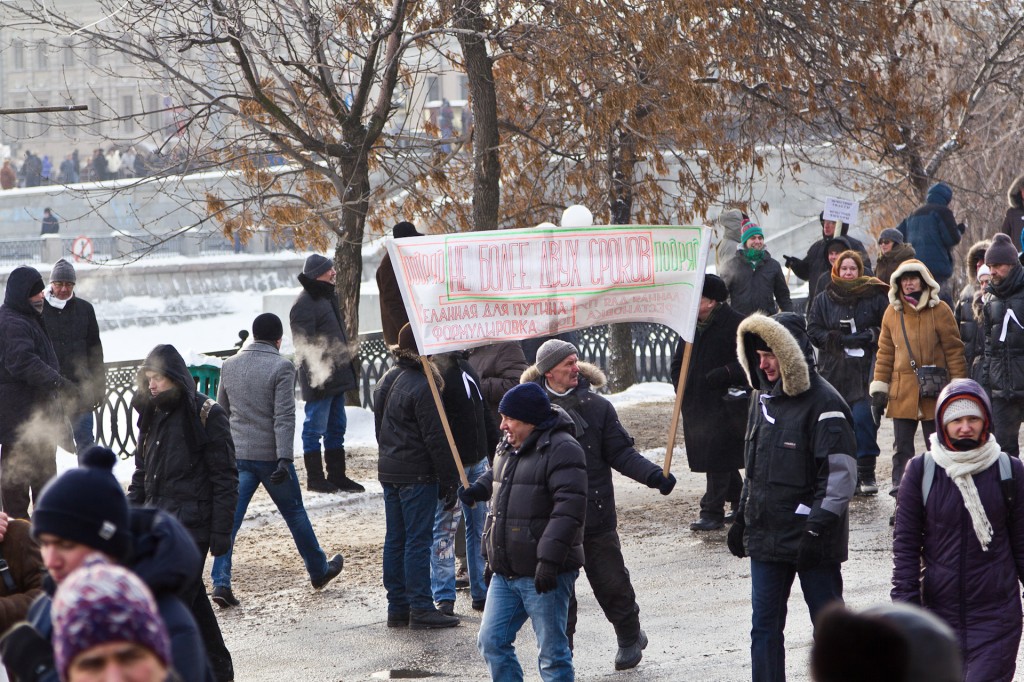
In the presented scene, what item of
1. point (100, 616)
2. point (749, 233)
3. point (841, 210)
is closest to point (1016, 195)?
point (841, 210)

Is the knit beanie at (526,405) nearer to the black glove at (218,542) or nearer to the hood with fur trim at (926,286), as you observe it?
the black glove at (218,542)

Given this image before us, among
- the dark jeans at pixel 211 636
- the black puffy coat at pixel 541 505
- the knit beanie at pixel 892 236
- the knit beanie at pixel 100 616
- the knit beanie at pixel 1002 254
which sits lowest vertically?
the dark jeans at pixel 211 636

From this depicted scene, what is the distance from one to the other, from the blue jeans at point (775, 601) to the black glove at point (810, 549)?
16cm

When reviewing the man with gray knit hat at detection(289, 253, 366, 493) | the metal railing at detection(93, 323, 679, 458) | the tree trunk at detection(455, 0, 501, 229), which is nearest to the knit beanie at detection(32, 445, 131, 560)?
the metal railing at detection(93, 323, 679, 458)

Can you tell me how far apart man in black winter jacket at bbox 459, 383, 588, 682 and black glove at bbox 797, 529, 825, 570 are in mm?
920

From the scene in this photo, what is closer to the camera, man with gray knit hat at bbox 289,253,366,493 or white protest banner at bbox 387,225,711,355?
white protest banner at bbox 387,225,711,355

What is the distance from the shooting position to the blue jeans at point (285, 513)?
8523mm

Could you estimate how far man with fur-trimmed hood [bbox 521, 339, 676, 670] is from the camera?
22.5 feet

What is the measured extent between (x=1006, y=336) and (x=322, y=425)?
220 inches

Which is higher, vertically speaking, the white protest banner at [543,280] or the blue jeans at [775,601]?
the white protest banner at [543,280]

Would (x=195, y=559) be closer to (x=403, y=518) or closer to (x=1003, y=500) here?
(x=1003, y=500)

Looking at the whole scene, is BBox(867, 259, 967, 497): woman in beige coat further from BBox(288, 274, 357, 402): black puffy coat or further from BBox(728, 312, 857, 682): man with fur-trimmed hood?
BBox(288, 274, 357, 402): black puffy coat

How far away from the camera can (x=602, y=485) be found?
6953mm

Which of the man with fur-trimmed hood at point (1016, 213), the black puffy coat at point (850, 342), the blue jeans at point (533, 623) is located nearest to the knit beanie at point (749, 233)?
the black puffy coat at point (850, 342)
